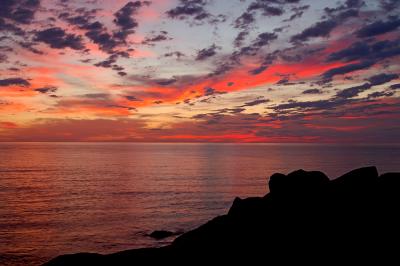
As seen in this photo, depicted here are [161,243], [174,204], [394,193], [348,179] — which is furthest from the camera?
[174,204]

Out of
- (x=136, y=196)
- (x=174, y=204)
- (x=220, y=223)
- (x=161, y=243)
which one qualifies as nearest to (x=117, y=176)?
(x=136, y=196)

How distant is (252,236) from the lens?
27.7 metres

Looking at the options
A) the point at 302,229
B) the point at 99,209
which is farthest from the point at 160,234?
the point at 302,229

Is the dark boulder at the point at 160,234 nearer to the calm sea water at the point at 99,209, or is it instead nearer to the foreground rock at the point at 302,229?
the calm sea water at the point at 99,209

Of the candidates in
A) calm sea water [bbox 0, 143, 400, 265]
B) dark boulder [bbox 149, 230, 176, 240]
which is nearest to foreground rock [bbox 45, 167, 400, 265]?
calm sea water [bbox 0, 143, 400, 265]

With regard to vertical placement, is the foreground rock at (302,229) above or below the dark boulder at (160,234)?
above

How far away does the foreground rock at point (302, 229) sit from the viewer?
24.0 meters

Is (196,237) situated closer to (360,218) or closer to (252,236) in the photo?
(252,236)

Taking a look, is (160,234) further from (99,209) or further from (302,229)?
(302,229)

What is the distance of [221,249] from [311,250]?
21.3 feet

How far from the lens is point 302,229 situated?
86.3ft

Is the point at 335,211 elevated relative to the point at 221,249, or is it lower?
elevated

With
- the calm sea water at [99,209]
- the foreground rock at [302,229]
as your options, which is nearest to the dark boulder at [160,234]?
the calm sea water at [99,209]

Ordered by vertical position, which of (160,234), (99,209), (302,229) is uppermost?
(302,229)
